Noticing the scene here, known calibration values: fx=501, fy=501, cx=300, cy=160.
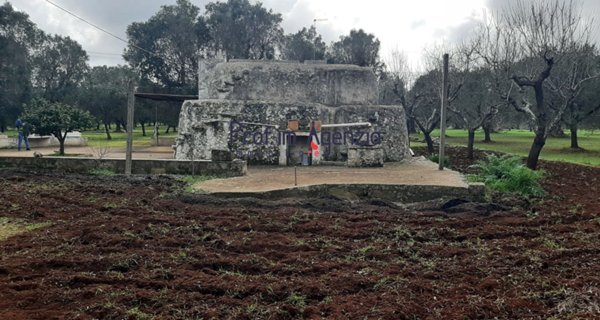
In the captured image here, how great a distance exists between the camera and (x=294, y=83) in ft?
71.9

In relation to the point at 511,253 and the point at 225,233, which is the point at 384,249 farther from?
the point at 225,233

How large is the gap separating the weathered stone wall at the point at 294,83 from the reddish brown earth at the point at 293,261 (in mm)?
10985

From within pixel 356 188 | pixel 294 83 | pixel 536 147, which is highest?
pixel 294 83

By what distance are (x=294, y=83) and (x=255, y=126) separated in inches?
116

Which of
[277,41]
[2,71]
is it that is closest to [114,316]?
[2,71]

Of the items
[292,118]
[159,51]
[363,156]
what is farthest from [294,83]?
[159,51]

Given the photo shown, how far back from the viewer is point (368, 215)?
10.2m

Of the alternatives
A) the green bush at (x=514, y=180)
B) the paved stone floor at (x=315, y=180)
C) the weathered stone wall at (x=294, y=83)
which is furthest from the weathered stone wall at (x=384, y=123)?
the green bush at (x=514, y=180)

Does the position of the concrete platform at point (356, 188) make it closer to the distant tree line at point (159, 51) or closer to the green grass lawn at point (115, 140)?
the green grass lawn at point (115, 140)

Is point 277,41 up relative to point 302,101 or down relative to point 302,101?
up

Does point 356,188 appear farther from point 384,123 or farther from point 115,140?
point 115,140

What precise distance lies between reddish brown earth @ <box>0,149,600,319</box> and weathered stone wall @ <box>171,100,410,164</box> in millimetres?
9056

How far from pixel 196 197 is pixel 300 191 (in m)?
2.59

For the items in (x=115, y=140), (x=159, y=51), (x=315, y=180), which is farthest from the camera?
(x=159, y=51)
